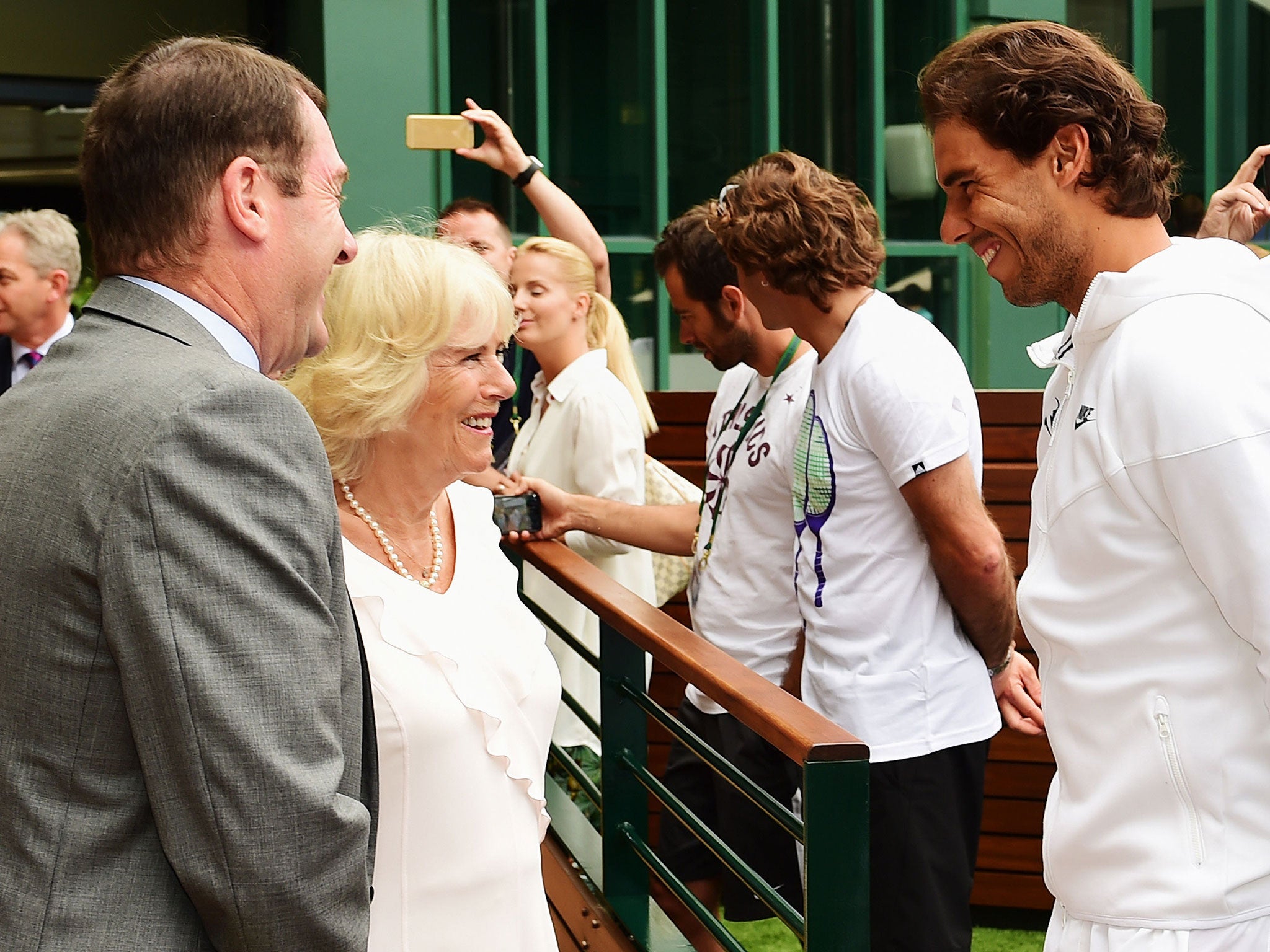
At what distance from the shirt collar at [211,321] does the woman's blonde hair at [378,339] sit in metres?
0.73

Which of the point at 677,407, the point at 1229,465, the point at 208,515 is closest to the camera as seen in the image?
the point at 208,515

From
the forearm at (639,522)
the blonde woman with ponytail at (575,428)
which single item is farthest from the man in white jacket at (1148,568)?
the blonde woman with ponytail at (575,428)

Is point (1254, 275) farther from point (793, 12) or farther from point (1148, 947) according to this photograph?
point (793, 12)

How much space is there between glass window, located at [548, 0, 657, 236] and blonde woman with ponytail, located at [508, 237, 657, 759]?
2078 millimetres

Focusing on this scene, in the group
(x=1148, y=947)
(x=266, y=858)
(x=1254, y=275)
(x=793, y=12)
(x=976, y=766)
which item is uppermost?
(x=793, y=12)

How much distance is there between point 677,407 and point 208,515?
152 inches

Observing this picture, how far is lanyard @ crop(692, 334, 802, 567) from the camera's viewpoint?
9.63ft

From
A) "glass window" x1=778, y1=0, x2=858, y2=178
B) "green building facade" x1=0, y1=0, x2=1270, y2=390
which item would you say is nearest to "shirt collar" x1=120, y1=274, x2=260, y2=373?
"green building facade" x1=0, y1=0, x2=1270, y2=390

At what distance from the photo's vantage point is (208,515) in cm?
105

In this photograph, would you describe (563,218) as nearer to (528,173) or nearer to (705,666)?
(528,173)

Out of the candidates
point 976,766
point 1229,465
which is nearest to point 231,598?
point 1229,465

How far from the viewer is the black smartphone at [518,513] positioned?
3.04m

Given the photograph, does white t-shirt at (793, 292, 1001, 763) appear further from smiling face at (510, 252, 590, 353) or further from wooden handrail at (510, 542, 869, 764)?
smiling face at (510, 252, 590, 353)

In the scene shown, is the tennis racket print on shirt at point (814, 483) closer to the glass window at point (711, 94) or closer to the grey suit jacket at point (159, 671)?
the grey suit jacket at point (159, 671)
